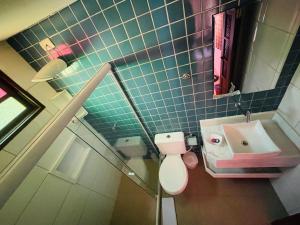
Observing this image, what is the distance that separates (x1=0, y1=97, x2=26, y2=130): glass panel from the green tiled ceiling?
0.45 meters

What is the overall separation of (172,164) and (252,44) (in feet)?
5.23

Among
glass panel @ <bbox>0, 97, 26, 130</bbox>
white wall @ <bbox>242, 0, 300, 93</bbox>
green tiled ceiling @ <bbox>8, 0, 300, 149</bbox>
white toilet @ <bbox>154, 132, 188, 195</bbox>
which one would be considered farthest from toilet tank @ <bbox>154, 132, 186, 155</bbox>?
glass panel @ <bbox>0, 97, 26, 130</bbox>

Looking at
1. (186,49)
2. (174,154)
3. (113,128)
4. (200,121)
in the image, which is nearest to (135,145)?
(113,128)

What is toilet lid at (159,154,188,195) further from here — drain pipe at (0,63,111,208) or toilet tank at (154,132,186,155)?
drain pipe at (0,63,111,208)

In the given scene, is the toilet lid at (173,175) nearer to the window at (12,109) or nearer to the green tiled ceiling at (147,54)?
the green tiled ceiling at (147,54)

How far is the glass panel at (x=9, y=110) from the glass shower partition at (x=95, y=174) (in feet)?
1.26

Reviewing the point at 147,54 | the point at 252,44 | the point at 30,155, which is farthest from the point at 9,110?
the point at 252,44

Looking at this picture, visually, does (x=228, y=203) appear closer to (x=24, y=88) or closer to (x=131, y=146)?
(x=131, y=146)

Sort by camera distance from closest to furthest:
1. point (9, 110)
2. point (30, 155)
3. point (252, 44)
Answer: point (30, 155) < point (252, 44) < point (9, 110)

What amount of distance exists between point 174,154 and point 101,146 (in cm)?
104

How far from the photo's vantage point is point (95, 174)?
7.27ft

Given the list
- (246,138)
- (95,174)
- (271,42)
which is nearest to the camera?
(271,42)

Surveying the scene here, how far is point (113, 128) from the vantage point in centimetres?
237

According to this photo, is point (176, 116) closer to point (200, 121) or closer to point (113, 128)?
point (200, 121)
